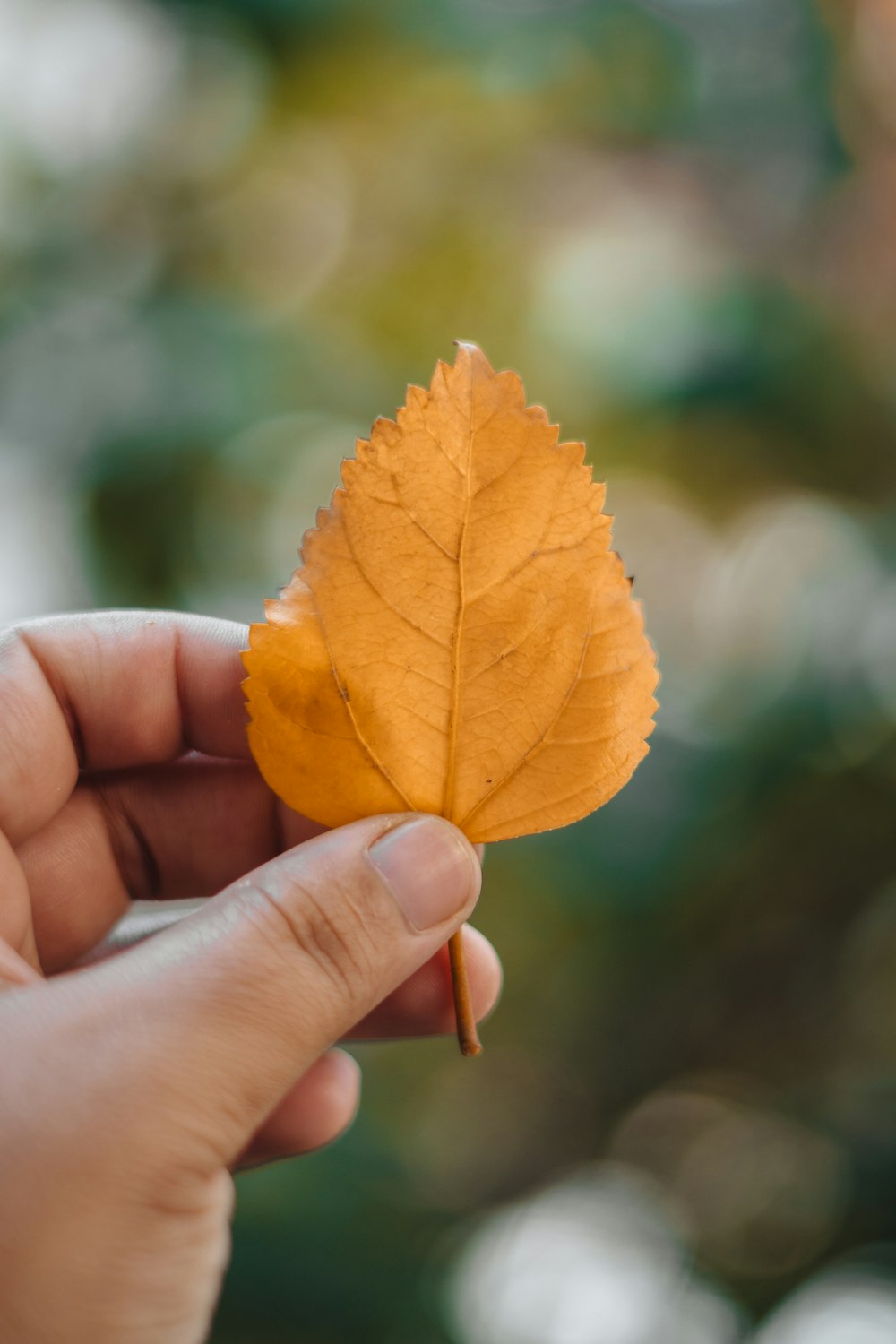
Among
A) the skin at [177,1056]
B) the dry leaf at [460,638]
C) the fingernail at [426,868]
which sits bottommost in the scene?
the skin at [177,1056]

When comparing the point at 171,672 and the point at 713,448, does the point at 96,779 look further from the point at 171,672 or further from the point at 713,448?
the point at 713,448

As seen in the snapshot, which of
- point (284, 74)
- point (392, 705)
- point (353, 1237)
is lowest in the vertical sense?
point (353, 1237)

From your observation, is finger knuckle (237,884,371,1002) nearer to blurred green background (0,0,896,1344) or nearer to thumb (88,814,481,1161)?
thumb (88,814,481,1161)

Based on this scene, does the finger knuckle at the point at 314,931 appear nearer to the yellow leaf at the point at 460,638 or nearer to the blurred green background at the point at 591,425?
the yellow leaf at the point at 460,638

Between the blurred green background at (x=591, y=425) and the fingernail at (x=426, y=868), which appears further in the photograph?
the blurred green background at (x=591, y=425)

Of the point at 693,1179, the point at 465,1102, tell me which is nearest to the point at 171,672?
the point at 465,1102

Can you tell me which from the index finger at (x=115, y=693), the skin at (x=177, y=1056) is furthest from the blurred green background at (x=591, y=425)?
the skin at (x=177, y=1056)
